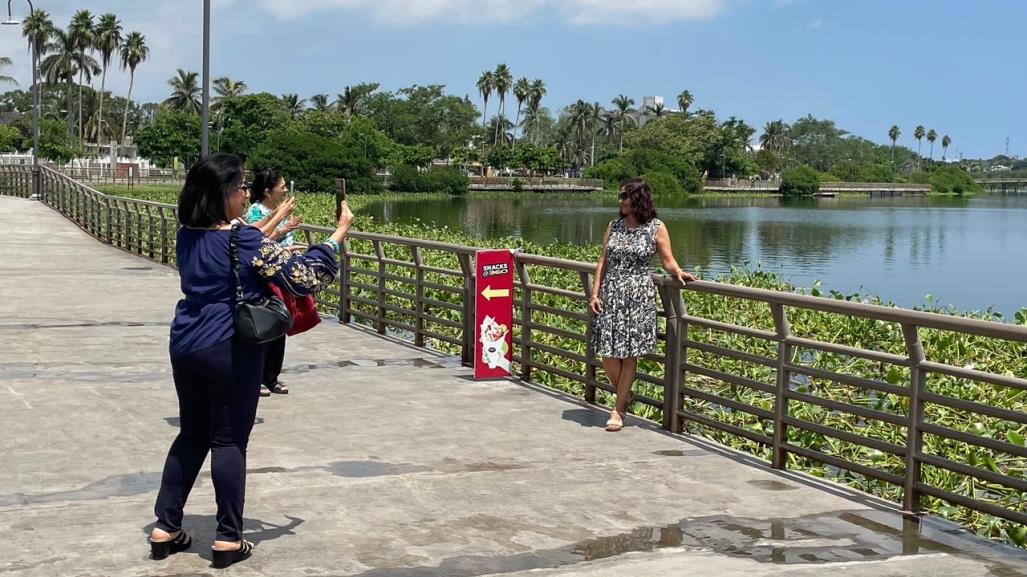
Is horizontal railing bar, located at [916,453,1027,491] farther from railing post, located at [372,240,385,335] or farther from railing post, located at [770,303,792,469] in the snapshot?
railing post, located at [372,240,385,335]

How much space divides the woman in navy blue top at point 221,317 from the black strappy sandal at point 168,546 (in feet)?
0.78

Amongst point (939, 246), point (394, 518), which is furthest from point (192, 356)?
point (939, 246)

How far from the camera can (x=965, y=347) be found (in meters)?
15.0

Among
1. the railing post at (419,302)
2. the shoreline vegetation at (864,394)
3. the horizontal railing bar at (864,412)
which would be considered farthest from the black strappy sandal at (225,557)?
the railing post at (419,302)

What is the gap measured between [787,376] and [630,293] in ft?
4.39

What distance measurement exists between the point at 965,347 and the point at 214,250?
481 inches

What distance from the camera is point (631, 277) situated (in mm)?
8352

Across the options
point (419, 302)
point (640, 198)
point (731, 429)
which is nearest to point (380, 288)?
point (419, 302)

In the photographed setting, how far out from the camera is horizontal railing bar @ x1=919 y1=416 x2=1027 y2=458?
5.86m

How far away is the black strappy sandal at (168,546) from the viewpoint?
17.8 feet

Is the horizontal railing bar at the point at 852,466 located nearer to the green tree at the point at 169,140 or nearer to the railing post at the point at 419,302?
the railing post at the point at 419,302

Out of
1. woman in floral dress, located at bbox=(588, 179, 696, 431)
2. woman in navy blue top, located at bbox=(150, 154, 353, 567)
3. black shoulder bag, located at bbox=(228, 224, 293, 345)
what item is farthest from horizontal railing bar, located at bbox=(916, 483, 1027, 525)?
black shoulder bag, located at bbox=(228, 224, 293, 345)

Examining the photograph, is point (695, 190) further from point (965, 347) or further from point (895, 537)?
point (895, 537)

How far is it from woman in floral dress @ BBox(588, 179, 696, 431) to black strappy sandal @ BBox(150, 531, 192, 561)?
376 cm
